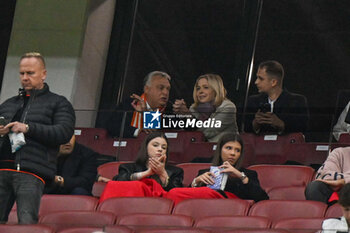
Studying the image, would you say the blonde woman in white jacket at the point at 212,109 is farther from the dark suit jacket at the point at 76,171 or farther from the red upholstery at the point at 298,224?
the red upholstery at the point at 298,224

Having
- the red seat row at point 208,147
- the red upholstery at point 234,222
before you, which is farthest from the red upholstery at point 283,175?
the red upholstery at point 234,222

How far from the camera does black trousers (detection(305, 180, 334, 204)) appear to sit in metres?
3.87

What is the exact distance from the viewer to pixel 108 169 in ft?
15.8

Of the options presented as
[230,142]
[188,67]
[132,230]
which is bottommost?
[132,230]

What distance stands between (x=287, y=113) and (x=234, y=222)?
6.06ft

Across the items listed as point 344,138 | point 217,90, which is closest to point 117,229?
point 344,138

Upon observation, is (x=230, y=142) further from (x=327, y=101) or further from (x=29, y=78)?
(x=327, y=101)

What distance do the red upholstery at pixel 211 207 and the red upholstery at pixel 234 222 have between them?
292 mm

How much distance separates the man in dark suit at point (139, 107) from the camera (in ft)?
17.3

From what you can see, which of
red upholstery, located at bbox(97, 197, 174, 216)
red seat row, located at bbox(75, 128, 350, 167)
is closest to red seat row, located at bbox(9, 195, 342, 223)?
red upholstery, located at bbox(97, 197, 174, 216)

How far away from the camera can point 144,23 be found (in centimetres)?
706

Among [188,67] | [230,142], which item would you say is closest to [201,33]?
[188,67]

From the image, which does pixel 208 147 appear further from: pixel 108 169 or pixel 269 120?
pixel 108 169

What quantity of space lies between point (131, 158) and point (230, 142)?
80cm
